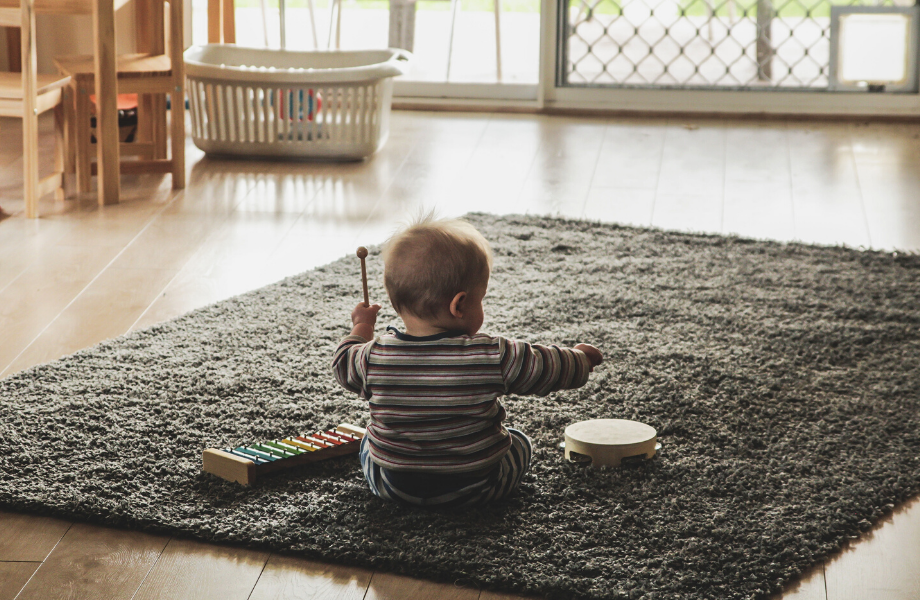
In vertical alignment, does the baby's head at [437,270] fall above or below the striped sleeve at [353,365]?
above

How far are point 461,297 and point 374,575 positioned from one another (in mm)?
359

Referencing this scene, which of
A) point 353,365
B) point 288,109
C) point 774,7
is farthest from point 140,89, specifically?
point 774,7

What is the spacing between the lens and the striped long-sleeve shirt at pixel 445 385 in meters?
1.33

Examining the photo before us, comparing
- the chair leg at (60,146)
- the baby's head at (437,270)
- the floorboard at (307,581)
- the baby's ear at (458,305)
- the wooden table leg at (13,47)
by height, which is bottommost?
the floorboard at (307,581)

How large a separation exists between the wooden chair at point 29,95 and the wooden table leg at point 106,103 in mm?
123

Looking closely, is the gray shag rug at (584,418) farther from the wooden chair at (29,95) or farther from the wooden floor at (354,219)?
the wooden chair at (29,95)

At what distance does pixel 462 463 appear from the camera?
4.52 ft

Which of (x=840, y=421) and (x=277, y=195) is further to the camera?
(x=277, y=195)

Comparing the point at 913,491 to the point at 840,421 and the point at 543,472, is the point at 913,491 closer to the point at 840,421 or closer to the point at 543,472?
the point at 840,421

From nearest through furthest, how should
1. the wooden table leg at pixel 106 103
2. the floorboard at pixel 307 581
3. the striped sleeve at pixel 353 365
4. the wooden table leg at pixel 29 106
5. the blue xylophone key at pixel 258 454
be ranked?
the floorboard at pixel 307 581, the striped sleeve at pixel 353 365, the blue xylophone key at pixel 258 454, the wooden table leg at pixel 29 106, the wooden table leg at pixel 106 103

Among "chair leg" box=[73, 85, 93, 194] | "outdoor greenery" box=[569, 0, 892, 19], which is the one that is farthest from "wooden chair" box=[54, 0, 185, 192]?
"outdoor greenery" box=[569, 0, 892, 19]

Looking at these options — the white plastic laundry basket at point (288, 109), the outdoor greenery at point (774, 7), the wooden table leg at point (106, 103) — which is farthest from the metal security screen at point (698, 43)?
the wooden table leg at point (106, 103)

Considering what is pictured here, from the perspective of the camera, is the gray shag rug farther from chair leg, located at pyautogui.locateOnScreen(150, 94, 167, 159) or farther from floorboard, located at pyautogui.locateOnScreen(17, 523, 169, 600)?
chair leg, located at pyautogui.locateOnScreen(150, 94, 167, 159)

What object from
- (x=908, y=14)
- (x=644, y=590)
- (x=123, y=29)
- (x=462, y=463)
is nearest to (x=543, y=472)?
(x=462, y=463)
